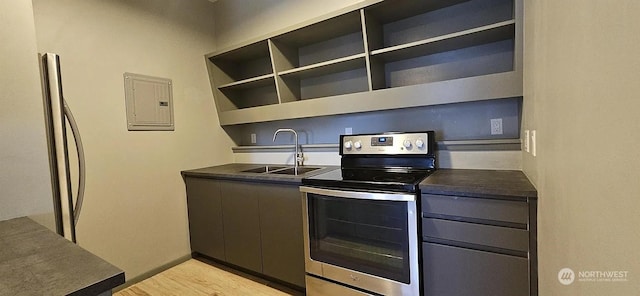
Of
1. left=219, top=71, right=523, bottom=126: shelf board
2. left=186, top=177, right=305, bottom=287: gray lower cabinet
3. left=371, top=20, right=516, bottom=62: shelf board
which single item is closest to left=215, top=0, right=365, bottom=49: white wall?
left=371, top=20, right=516, bottom=62: shelf board

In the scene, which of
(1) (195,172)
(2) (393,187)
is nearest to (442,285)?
(2) (393,187)

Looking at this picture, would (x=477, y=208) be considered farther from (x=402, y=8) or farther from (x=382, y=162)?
(x=402, y=8)

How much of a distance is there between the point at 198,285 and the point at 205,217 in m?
0.58

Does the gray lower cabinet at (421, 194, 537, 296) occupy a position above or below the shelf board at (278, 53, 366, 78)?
below

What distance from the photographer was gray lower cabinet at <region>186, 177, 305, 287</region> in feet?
6.65

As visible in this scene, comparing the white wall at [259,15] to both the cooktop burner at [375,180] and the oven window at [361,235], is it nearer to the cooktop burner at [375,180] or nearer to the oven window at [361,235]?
the cooktop burner at [375,180]

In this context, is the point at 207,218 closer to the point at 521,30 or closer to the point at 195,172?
the point at 195,172

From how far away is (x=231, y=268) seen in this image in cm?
253

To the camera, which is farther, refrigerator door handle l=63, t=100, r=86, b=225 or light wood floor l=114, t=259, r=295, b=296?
light wood floor l=114, t=259, r=295, b=296

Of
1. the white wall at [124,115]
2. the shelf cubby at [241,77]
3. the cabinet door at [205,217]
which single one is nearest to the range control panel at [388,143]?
the shelf cubby at [241,77]

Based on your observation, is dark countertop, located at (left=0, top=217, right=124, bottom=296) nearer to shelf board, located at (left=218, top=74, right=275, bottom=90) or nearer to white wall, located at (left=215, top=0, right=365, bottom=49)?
shelf board, located at (left=218, top=74, right=275, bottom=90)

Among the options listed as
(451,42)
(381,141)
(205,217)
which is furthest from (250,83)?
(451,42)

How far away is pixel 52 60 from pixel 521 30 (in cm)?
249

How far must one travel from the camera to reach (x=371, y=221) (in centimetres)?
167
